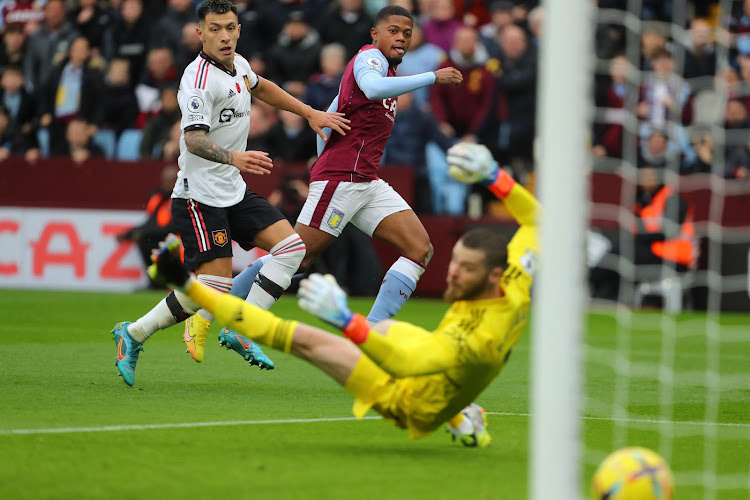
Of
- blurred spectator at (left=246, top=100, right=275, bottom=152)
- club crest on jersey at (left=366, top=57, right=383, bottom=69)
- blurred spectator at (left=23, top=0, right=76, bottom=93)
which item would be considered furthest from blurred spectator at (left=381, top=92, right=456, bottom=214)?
club crest on jersey at (left=366, top=57, right=383, bottom=69)

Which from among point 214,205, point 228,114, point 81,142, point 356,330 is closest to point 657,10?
point 81,142

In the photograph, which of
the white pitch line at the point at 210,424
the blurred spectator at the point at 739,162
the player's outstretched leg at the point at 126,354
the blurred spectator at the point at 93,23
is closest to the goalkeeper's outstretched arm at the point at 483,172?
the white pitch line at the point at 210,424

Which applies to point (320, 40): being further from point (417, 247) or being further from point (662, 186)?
point (417, 247)

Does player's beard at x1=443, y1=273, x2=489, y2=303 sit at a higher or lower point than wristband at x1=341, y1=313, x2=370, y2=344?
higher

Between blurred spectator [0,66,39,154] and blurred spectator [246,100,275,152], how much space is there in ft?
13.4

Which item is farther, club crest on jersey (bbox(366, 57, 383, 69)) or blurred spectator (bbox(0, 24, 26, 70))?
blurred spectator (bbox(0, 24, 26, 70))

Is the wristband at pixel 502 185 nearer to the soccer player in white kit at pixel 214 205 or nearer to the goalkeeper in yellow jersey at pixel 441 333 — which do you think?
the goalkeeper in yellow jersey at pixel 441 333

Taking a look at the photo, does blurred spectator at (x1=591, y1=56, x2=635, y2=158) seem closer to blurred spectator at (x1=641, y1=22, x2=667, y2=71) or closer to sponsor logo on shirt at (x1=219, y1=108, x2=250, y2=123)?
blurred spectator at (x1=641, y1=22, x2=667, y2=71)

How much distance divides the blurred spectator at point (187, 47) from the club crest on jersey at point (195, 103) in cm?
933

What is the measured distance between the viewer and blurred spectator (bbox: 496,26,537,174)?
16.0 m

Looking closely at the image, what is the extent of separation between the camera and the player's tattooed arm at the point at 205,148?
780cm

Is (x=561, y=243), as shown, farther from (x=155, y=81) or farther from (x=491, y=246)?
(x=155, y=81)

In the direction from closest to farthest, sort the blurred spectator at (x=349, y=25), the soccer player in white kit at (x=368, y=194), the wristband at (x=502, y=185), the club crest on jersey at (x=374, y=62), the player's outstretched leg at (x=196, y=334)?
the wristband at (x=502, y=185) < the player's outstretched leg at (x=196, y=334) < the club crest on jersey at (x=374, y=62) < the soccer player in white kit at (x=368, y=194) < the blurred spectator at (x=349, y=25)

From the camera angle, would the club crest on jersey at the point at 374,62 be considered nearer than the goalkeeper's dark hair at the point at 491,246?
No
